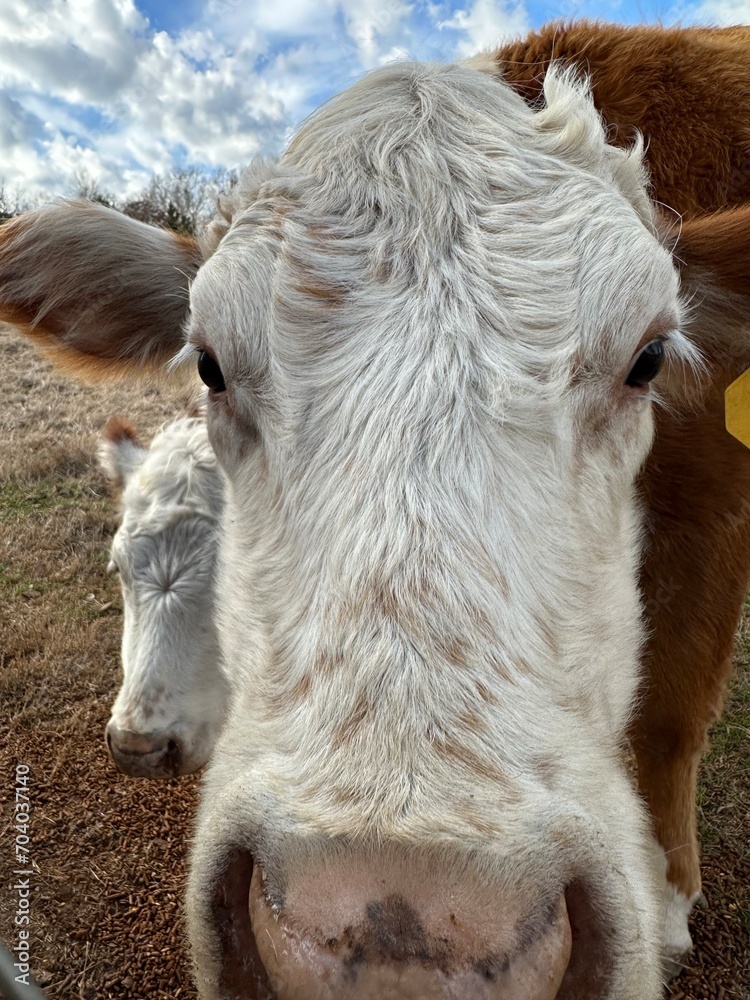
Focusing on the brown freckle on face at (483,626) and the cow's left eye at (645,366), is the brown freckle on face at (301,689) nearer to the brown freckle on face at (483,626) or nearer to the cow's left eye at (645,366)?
the brown freckle on face at (483,626)

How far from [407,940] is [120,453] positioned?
315 centimetres

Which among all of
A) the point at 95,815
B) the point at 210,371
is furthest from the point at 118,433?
the point at 210,371

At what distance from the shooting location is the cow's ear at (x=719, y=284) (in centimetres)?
189

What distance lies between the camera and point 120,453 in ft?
11.9

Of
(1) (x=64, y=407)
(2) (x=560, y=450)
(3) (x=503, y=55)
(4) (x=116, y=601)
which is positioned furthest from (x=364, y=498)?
(1) (x=64, y=407)

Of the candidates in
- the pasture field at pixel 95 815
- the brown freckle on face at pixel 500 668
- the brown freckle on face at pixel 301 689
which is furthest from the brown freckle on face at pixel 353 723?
the pasture field at pixel 95 815

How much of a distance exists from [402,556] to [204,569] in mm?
2044

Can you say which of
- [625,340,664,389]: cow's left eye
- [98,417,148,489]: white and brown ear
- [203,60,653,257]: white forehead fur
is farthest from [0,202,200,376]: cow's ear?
[625,340,664,389]: cow's left eye

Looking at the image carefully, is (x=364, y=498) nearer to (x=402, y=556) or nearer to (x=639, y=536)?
(x=402, y=556)

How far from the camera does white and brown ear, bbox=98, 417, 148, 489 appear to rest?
11.8ft

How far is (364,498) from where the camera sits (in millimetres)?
1246

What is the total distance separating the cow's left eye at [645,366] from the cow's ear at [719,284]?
0.44m

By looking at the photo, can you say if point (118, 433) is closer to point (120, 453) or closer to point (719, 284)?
point (120, 453)

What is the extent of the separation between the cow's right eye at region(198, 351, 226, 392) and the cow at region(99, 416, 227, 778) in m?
1.09
